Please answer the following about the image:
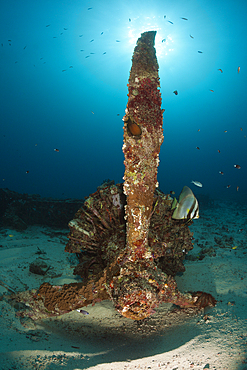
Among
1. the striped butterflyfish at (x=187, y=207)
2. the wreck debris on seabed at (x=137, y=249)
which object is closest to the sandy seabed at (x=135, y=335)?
the wreck debris on seabed at (x=137, y=249)

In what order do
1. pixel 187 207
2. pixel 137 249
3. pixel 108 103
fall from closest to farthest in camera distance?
pixel 137 249
pixel 187 207
pixel 108 103

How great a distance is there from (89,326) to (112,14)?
49.3m

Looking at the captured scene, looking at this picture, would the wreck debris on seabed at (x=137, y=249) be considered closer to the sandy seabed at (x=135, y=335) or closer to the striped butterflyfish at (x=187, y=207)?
the sandy seabed at (x=135, y=335)

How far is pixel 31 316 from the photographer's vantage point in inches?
92.7

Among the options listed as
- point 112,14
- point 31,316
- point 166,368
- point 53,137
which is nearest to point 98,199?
point 31,316

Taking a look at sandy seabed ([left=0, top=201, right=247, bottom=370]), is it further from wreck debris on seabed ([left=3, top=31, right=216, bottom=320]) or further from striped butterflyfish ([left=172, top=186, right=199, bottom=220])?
striped butterflyfish ([left=172, top=186, right=199, bottom=220])

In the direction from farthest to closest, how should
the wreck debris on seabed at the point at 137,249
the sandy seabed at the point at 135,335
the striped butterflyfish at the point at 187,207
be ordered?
the striped butterflyfish at the point at 187,207
the wreck debris on seabed at the point at 137,249
the sandy seabed at the point at 135,335

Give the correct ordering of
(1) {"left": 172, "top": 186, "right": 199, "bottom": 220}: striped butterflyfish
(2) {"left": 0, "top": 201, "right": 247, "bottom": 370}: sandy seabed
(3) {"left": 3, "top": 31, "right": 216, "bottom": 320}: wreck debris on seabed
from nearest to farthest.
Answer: (2) {"left": 0, "top": 201, "right": 247, "bottom": 370}: sandy seabed → (3) {"left": 3, "top": 31, "right": 216, "bottom": 320}: wreck debris on seabed → (1) {"left": 172, "top": 186, "right": 199, "bottom": 220}: striped butterflyfish

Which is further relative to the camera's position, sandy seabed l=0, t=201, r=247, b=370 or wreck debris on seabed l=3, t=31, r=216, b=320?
wreck debris on seabed l=3, t=31, r=216, b=320

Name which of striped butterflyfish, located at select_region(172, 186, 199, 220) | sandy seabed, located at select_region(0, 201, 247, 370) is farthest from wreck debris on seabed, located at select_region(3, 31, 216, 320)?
striped butterflyfish, located at select_region(172, 186, 199, 220)

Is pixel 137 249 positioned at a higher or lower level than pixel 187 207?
lower

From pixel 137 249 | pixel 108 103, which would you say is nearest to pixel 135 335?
pixel 137 249

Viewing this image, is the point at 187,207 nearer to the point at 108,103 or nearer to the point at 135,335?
the point at 135,335

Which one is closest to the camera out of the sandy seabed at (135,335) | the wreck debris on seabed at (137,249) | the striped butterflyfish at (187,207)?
the sandy seabed at (135,335)
